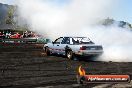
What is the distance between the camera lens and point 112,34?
28.3 m

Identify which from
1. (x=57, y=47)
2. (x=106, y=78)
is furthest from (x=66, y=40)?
(x=106, y=78)

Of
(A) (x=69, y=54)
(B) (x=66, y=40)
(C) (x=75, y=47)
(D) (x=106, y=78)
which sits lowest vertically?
(D) (x=106, y=78)

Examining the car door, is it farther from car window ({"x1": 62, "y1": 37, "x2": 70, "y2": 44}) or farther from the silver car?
car window ({"x1": 62, "y1": 37, "x2": 70, "y2": 44})

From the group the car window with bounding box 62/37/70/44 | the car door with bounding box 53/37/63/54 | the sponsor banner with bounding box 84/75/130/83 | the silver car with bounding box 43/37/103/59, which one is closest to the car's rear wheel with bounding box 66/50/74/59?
the silver car with bounding box 43/37/103/59

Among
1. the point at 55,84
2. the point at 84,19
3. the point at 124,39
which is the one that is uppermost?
the point at 84,19

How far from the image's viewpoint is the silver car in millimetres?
20734

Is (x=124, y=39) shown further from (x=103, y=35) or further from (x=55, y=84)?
(x=55, y=84)

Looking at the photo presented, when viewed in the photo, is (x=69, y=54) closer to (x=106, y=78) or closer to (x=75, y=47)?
(x=75, y=47)

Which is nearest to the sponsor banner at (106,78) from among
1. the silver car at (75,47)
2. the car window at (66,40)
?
the silver car at (75,47)

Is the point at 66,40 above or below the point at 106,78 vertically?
above

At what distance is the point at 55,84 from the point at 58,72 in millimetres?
Answer: 3230

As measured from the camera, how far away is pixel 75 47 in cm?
2117

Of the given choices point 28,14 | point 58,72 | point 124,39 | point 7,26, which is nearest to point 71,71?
point 58,72

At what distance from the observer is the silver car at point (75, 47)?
20.7 m
